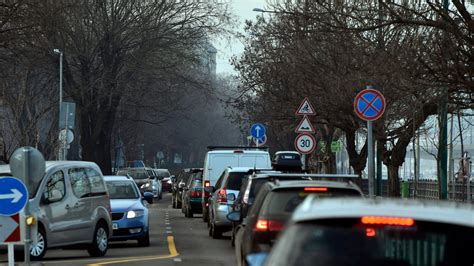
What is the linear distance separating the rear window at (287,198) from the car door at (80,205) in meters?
7.75

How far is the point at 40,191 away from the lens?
1783cm

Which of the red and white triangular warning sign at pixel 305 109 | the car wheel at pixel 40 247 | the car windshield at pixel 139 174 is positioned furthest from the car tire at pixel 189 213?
the car wheel at pixel 40 247

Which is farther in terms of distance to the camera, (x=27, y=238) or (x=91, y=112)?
(x=91, y=112)

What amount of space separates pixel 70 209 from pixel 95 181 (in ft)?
4.25

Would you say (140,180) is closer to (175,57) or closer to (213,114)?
(175,57)

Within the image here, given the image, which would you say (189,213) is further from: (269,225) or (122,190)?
(269,225)

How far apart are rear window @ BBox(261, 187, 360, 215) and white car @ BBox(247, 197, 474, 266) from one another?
5.79 meters

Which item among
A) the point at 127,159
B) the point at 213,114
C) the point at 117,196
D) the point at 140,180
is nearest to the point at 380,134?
the point at 117,196

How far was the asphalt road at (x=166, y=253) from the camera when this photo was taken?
1748cm

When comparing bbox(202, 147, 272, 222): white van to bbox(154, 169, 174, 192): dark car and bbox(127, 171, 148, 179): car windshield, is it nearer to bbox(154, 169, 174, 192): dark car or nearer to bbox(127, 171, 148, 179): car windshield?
bbox(127, 171, 148, 179): car windshield

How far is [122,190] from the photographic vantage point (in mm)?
24047

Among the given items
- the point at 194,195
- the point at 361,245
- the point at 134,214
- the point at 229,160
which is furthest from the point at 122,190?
the point at 361,245

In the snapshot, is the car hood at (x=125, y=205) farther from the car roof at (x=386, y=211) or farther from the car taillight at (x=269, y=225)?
the car roof at (x=386, y=211)

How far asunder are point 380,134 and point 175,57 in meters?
16.1
